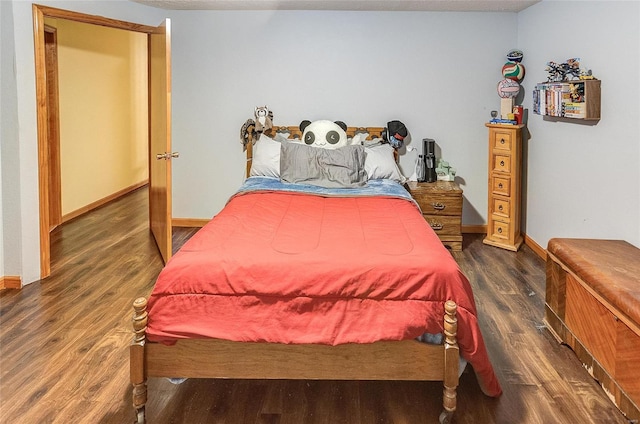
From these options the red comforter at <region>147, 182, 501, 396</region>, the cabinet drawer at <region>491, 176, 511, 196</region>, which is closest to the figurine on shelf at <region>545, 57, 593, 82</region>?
the cabinet drawer at <region>491, 176, 511, 196</region>

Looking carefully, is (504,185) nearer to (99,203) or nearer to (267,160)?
(267,160)

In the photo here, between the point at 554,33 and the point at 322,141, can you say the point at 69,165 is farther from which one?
the point at 554,33

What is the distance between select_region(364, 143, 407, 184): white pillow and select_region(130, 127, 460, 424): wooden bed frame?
2.61 metres

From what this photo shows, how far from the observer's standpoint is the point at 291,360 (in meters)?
2.42

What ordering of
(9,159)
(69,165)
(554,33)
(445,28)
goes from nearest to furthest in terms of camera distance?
(9,159) → (554,33) → (445,28) → (69,165)

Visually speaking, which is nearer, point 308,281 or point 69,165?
point 308,281

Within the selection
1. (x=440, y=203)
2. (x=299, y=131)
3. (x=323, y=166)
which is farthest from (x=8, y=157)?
(x=440, y=203)

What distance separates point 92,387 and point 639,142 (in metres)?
3.15

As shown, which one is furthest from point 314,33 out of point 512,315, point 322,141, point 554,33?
point 512,315

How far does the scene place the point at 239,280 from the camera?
8.23 feet

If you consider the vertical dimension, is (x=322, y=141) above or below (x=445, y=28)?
below

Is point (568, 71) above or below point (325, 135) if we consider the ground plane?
above

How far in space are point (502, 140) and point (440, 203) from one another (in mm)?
776

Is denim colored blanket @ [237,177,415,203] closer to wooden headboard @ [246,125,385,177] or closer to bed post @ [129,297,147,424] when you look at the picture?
wooden headboard @ [246,125,385,177]
